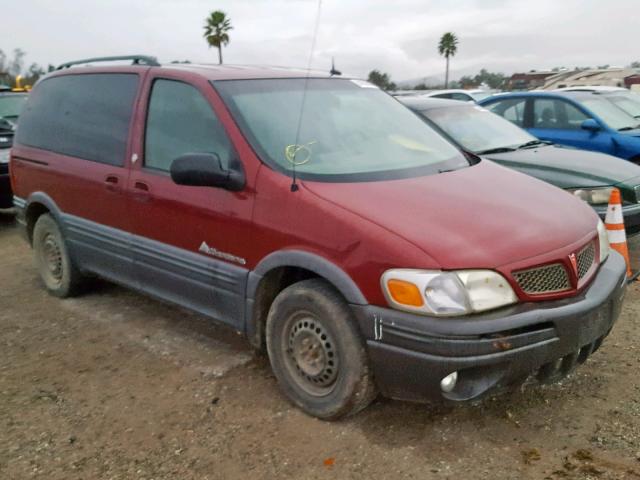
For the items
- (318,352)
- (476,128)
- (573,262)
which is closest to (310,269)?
(318,352)

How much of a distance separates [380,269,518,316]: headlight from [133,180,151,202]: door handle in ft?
6.07

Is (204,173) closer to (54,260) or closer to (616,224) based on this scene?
(54,260)

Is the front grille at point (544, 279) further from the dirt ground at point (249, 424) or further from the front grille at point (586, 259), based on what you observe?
the dirt ground at point (249, 424)

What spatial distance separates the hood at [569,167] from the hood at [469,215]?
195 centimetres

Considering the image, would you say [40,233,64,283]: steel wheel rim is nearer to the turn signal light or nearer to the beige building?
the turn signal light

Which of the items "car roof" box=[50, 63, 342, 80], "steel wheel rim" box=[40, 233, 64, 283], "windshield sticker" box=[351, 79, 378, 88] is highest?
"car roof" box=[50, 63, 342, 80]

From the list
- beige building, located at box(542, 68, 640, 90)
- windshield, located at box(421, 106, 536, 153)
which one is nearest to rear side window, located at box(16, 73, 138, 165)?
windshield, located at box(421, 106, 536, 153)

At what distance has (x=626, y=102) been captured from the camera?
8680 mm

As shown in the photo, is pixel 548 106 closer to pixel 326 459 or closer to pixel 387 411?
pixel 387 411

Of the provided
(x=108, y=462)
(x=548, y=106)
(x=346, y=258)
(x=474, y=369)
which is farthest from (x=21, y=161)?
(x=548, y=106)

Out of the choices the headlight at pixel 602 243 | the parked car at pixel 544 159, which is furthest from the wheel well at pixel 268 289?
the parked car at pixel 544 159

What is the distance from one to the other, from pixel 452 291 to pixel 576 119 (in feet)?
19.3

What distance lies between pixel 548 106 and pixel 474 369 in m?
6.14

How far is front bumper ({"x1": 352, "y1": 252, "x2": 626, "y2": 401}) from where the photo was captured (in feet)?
8.70
